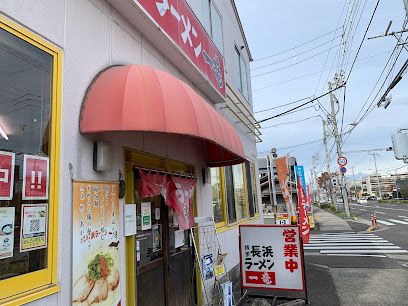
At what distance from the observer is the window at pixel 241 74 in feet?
37.7

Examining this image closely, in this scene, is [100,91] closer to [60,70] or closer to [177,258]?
[60,70]

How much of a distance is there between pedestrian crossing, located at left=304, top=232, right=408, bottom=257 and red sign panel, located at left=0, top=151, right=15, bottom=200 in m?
13.1

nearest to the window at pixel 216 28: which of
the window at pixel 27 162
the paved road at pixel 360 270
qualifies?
the window at pixel 27 162

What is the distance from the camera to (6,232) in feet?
7.94

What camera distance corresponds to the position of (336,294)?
732cm

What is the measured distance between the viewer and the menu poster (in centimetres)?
239

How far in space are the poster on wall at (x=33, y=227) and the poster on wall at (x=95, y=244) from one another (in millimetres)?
357

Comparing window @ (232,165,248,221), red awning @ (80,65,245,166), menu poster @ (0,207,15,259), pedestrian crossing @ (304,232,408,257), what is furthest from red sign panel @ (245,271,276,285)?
pedestrian crossing @ (304,232,408,257)

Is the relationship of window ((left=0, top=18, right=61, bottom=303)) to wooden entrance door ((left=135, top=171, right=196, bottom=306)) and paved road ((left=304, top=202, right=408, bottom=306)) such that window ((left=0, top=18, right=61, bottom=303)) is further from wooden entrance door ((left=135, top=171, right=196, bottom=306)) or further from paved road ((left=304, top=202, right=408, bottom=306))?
paved road ((left=304, top=202, right=408, bottom=306))

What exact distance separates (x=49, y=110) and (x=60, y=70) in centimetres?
45

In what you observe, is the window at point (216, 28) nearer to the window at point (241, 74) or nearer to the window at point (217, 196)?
the window at point (241, 74)

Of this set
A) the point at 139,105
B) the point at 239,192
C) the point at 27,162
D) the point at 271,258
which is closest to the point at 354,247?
the point at 239,192

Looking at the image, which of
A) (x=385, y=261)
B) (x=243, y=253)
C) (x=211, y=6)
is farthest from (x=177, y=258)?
(x=385, y=261)

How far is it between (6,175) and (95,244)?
4.19 feet
